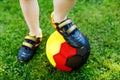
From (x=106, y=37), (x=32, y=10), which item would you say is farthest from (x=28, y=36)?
(x=106, y=37)

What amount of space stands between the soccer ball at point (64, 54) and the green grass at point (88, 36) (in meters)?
0.15

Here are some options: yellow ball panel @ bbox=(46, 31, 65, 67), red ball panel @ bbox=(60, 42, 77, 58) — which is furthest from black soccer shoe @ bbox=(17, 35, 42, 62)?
→ red ball panel @ bbox=(60, 42, 77, 58)

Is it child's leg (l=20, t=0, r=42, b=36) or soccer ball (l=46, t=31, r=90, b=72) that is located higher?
child's leg (l=20, t=0, r=42, b=36)

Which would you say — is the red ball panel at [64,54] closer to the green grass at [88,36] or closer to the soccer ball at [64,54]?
the soccer ball at [64,54]

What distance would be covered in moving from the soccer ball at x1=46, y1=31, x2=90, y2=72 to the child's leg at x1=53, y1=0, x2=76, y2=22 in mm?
210

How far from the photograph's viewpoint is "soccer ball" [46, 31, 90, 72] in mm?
2459

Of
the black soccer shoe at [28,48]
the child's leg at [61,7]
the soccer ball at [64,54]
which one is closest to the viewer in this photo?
the child's leg at [61,7]

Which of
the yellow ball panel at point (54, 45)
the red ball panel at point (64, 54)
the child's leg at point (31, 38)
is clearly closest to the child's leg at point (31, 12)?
the child's leg at point (31, 38)

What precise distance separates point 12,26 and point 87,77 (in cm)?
101

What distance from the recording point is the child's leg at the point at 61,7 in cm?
225

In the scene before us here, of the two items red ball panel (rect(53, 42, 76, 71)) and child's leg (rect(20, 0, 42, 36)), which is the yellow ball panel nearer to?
red ball panel (rect(53, 42, 76, 71))

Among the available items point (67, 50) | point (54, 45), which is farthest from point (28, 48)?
point (67, 50)

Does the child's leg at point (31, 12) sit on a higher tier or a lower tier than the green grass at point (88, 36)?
higher

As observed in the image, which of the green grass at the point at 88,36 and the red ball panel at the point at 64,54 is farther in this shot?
the green grass at the point at 88,36
